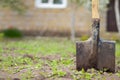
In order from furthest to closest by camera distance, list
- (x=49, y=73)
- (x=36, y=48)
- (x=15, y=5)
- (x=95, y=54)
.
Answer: (x=15, y=5)
(x=36, y=48)
(x=95, y=54)
(x=49, y=73)

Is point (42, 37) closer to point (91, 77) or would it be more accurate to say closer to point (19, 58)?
point (19, 58)

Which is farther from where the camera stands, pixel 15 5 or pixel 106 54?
pixel 15 5

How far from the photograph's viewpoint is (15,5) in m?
17.2

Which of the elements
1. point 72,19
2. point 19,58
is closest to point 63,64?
point 19,58

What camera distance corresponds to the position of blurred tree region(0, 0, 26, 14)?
53.3 ft

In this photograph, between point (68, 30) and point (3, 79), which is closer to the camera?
point (3, 79)

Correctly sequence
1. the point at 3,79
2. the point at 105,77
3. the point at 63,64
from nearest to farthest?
1. the point at 3,79
2. the point at 105,77
3. the point at 63,64

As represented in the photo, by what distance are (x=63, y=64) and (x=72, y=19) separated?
9326 millimetres

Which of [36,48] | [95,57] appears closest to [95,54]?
[95,57]

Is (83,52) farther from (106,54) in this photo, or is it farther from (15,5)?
(15,5)

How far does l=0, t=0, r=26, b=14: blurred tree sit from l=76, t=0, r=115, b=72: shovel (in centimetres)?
849

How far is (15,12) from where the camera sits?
62.8 feet

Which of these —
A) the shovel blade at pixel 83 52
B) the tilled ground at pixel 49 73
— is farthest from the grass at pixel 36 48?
the shovel blade at pixel 83 52

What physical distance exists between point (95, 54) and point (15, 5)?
9611 millimetres
